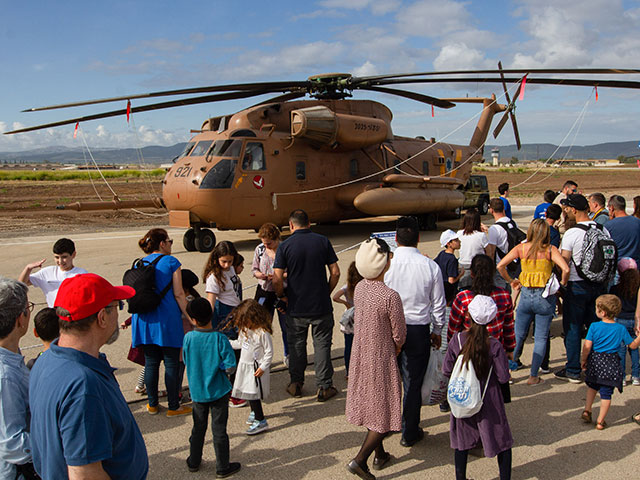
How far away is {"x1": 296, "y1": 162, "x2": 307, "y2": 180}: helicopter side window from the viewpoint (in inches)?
533

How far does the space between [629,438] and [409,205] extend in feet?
35.8

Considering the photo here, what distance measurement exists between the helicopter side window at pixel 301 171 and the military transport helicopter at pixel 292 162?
1.1 inches

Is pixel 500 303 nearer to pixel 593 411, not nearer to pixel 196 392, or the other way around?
pixel 593 411

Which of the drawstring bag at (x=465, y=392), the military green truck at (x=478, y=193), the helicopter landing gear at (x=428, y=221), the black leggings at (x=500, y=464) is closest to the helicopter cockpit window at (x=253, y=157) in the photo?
the helicopter landing gear at (x=428, y=221)

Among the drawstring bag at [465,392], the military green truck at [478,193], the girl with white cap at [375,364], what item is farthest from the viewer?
the military green truck at [478,193]

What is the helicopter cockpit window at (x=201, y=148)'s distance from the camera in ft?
41.8

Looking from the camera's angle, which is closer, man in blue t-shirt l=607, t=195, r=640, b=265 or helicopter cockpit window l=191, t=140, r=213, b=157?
man in blue t-shirt l=607, t=195, r=640, b=265

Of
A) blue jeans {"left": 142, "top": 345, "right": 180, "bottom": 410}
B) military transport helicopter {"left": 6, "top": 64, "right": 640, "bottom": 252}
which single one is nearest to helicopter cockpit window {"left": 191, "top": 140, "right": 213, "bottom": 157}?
military transport helicopter {"left": 6, "top": 64, "right": 640, "bottom": 252}

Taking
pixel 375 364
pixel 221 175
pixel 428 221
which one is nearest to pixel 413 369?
pixel 375 364

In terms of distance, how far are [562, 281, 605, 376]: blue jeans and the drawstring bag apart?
2478 millimetres

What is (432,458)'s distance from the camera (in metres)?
4.05

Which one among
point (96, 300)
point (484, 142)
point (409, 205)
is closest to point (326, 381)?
point (96, 300)

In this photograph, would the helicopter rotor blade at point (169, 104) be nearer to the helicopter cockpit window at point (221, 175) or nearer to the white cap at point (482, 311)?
the helicopter cockpit window at point (221, 175)

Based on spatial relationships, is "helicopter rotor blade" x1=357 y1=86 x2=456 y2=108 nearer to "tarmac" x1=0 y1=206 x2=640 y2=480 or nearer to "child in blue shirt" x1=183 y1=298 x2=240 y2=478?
"tarmac" x1=0 y1=206 x2=640 y2=480
